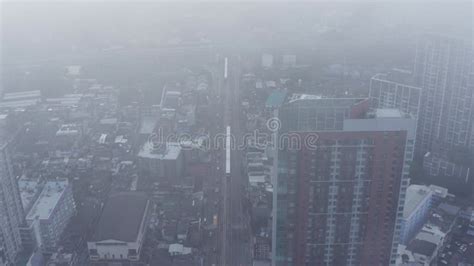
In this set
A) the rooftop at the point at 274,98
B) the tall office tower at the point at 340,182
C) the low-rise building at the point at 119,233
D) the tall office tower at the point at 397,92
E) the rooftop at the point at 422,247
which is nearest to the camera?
the tall office tower at the point at 340,182

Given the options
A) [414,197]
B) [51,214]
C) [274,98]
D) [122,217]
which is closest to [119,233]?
[122,217]

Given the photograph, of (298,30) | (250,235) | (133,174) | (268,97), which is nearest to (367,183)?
(250,235)

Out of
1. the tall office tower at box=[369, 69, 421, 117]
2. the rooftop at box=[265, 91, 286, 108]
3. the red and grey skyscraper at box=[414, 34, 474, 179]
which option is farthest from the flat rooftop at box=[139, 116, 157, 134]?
the red and grey skyscraper at box=[414, 34, 474, 179]

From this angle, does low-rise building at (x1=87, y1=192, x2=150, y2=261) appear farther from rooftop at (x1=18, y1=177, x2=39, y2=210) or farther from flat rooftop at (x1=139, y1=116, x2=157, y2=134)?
flat rooftop at (x1=139, y1=116, x2=157, y2=134)

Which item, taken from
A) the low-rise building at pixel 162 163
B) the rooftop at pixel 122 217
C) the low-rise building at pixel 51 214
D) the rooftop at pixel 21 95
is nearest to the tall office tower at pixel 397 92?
the low-rise building at pixel 162 163

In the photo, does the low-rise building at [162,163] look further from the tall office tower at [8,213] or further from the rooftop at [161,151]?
the tall office tower at [8,213]

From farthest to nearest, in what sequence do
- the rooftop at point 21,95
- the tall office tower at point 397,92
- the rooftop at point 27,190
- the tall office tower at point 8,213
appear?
the rooftop at point 21,95 < the tall office tower at point 397,92 < the rooftop at point 27,190 < the tall office tower at point 8,213
